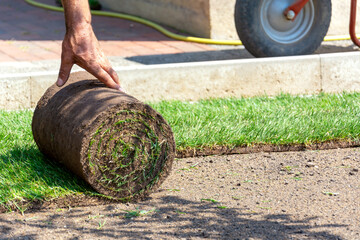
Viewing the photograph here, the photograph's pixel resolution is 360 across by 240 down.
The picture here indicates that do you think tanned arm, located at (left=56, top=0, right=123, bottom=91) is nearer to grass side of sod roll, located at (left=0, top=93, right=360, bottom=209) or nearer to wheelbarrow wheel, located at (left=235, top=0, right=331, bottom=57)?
grass side of sod roll, located at (left=0, top=93, right=360, bottom=209)

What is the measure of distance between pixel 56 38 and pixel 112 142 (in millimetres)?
4485

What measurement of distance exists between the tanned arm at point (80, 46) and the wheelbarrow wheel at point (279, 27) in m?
2.96

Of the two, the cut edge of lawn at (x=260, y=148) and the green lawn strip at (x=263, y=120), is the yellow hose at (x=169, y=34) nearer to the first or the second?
the green lawn strip at (x=263, y=120)

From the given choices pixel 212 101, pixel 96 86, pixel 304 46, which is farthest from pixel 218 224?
pixel 304 46

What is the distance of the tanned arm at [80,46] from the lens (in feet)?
11.0

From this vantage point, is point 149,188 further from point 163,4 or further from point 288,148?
point 163,4

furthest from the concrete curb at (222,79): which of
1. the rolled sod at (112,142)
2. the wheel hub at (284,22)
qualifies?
the rolled sod at (112,142)

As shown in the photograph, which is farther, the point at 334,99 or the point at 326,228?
the point at 334,99

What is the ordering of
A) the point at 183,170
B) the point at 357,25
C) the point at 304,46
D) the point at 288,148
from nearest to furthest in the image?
the point at 183,170 → the point at 288,148 → the point at 304,46 → the point at 357,25

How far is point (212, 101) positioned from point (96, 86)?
1.81m

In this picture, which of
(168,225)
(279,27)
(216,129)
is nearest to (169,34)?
(279,27)

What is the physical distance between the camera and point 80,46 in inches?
132

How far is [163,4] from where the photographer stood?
8.09m

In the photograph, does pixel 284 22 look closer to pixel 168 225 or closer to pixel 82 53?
pixel 82 53
